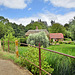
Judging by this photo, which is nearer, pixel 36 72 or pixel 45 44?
pixel 36 72

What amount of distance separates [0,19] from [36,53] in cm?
2595

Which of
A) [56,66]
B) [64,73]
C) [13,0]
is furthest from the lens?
[13,0]

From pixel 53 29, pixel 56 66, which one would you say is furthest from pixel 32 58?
pixel 53 29

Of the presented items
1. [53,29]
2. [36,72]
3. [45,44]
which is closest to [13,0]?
[36,72]

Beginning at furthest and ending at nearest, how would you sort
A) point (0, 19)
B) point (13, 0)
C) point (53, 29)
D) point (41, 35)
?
point (53, 29), point (0, 19), point (41, 35), point (13, 0)

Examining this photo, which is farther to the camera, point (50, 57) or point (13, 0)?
point (13, 0)

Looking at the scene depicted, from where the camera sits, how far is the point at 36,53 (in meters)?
4.37

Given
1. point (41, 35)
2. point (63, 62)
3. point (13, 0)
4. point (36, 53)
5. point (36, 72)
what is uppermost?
point (13, 0)

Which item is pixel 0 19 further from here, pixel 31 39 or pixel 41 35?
pixel 41 35

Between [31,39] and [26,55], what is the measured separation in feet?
54.7

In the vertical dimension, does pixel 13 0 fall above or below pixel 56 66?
above

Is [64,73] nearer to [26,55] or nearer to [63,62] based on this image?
[63,62]

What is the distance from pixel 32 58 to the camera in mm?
4230

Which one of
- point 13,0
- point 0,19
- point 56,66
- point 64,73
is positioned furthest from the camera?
point 0,19
